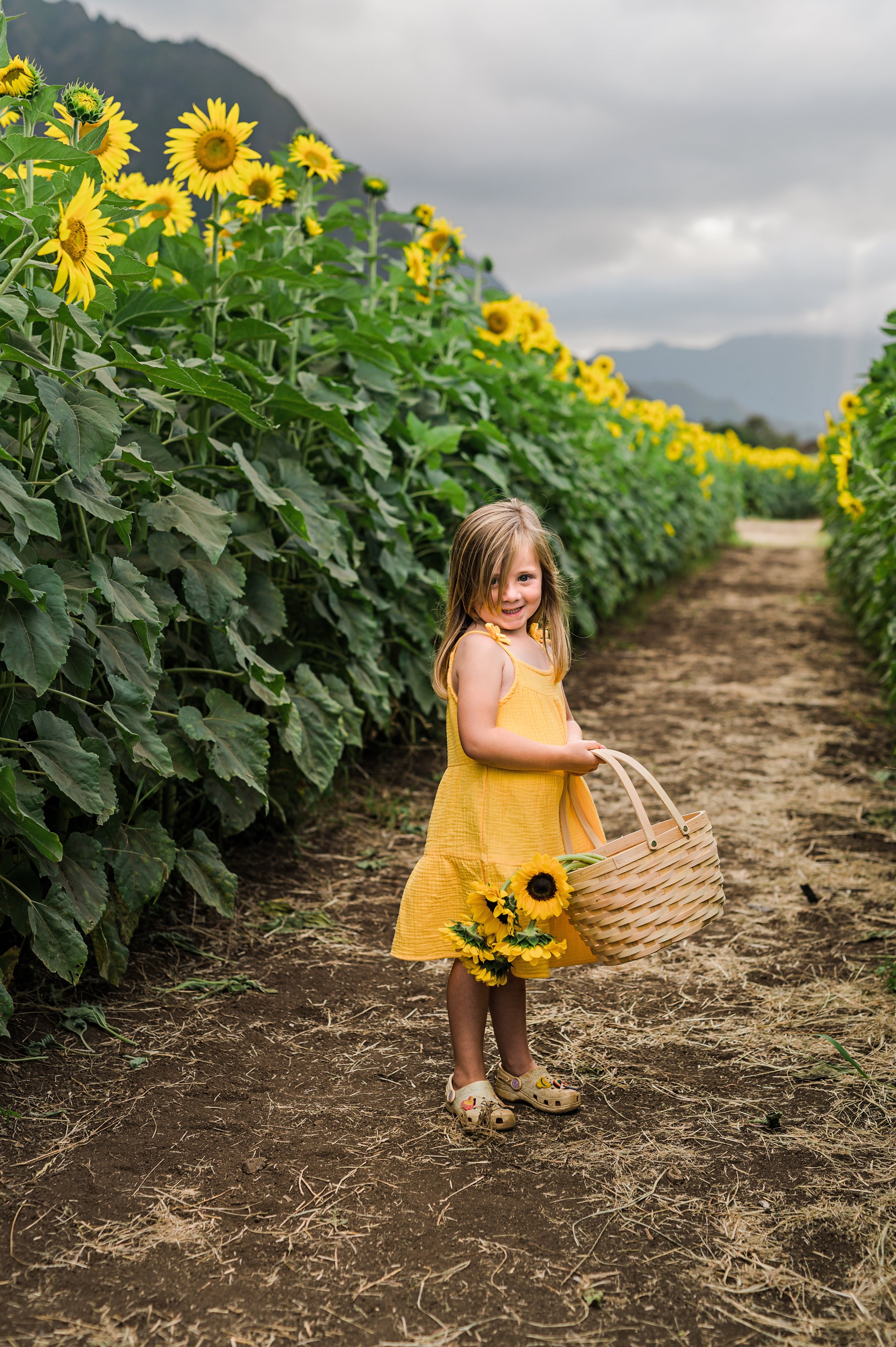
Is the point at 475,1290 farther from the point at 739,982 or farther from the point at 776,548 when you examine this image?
the point at 776,548

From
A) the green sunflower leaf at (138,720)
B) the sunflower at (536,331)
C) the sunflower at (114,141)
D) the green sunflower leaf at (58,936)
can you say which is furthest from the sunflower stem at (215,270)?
the sunflower at (536,331)

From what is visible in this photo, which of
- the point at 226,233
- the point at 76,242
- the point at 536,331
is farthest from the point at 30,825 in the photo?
the point at 536,331

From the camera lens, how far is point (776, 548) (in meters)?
18.0

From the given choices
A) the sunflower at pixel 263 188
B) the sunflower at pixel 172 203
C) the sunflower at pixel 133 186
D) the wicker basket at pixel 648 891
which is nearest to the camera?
the wicker basket at pixel 648 891

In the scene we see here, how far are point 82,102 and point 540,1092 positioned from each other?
221 centimetres

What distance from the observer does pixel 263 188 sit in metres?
3.60

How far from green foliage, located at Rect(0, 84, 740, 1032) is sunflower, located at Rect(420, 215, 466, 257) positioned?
579 millimetres

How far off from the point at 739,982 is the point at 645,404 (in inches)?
362

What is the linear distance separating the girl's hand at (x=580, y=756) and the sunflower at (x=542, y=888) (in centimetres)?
18

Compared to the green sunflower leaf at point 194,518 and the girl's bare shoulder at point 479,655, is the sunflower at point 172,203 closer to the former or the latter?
the green sunflower leaf at point 194,518

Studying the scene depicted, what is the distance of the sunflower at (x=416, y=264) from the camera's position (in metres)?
5.08

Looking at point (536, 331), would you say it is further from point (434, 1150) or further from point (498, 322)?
point (434, 1150)

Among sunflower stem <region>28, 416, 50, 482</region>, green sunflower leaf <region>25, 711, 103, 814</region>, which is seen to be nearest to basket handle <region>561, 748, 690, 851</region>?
green sunflower leaf <region>25, 711, 103, 814</region>

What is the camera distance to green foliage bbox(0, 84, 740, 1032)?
7.29 ft
